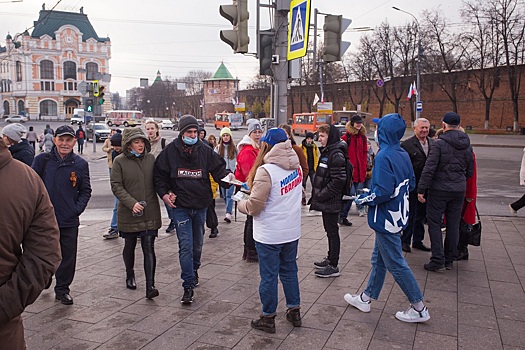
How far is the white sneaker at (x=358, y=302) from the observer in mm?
4867

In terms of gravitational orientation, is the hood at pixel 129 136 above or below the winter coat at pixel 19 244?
above

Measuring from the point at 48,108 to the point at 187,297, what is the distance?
98.5 m

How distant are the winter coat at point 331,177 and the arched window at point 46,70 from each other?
97.9m

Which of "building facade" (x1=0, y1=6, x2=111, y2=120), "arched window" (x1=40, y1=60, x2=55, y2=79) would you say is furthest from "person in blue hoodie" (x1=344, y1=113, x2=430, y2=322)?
"arched window" (x1=40, y1=60, x2=55, y2=79)

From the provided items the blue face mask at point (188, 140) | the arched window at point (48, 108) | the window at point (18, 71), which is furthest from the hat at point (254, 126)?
the window at point (18, 71)

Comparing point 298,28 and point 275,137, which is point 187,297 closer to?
point 275,137

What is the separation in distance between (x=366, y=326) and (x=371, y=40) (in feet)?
190

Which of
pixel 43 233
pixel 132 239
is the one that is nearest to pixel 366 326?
pixel 132 239

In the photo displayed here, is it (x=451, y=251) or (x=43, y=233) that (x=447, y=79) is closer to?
(x=451, y=251)

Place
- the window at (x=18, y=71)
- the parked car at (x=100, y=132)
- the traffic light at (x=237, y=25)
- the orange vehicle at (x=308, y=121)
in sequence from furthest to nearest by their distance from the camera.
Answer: the window at (x=18, y=71)
the orange vehicle at (x=308, y=121)
the parked car at (x=100, y=132)
the traffic light at (x=237, y=25)

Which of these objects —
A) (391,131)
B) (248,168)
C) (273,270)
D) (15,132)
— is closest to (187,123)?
(248,168)

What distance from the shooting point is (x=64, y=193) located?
5.25 meters

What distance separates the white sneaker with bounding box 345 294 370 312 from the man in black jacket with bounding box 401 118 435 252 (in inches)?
94.3

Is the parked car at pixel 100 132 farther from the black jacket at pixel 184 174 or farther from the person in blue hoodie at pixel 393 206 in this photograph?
the person in blue hoodie at pixel 393 206
